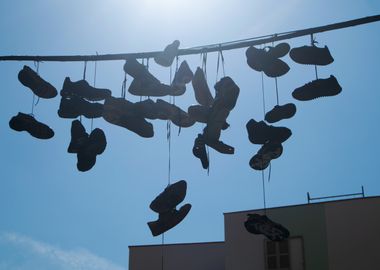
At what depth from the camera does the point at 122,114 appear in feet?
12.8

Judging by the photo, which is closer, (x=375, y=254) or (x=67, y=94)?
(x=67, y=94)

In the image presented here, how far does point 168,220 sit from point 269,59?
1.17 m

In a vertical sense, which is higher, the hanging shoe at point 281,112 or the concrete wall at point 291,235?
the concrete wall at point 291,235

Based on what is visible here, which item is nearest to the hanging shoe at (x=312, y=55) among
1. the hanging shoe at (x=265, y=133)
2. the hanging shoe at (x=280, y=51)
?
the hanging shoe at (x=280, y=51)

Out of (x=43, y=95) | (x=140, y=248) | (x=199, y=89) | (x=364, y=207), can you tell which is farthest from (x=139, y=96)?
(x=140, y=248)

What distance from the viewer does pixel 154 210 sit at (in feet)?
13.0

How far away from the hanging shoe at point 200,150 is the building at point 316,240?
28.2ft

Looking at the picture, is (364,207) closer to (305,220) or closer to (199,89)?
(305,220)

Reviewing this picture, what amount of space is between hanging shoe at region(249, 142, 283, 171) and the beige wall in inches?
333

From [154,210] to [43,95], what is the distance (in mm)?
1084

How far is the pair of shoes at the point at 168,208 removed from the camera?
395cm

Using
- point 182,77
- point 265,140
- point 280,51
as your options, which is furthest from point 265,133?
point 182,77

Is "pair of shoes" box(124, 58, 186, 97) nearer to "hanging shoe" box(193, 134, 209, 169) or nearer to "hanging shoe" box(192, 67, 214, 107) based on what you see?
"hanging shoe" box(192, 67, 214, 107)

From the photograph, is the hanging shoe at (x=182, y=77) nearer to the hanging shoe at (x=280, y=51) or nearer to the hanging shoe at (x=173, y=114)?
the hanging shoe at (x=173, y=114)
